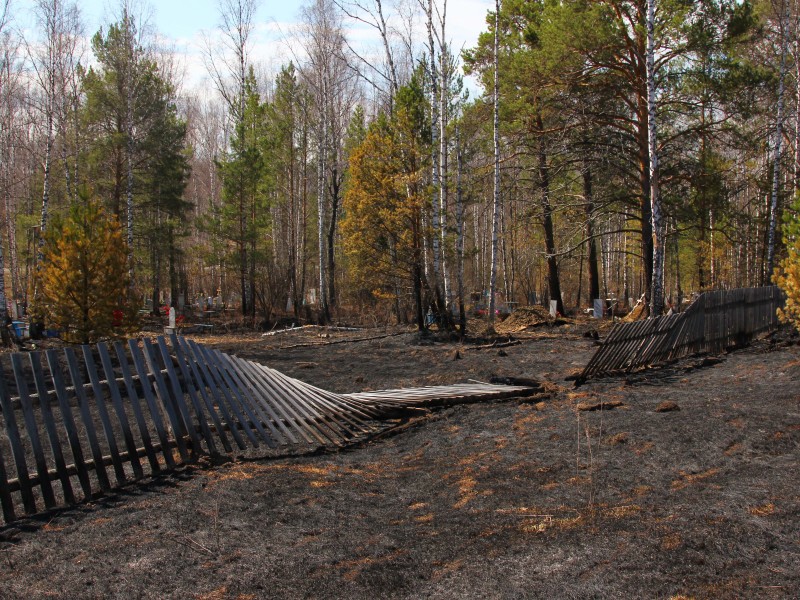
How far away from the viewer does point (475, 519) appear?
155 inches

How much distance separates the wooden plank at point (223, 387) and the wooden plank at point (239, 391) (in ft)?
0.04

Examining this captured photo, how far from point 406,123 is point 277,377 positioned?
11.5 m

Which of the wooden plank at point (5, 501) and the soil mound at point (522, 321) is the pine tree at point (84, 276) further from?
the soil mound at point (522, 321)

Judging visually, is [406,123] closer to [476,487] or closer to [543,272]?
[476,487]

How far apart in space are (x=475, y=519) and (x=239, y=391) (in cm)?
298

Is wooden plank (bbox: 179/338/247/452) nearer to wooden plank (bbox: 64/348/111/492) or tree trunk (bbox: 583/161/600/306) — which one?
wooden plank (bbox: 64/348/111/492)

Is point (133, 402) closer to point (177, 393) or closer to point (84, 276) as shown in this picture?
point (177, 393)

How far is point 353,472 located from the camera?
208 inches

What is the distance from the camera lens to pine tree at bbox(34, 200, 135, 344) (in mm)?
10875

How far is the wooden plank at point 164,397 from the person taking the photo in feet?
17.2

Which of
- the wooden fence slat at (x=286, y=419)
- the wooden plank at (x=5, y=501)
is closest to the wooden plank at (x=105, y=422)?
the wooden plank at (x=5, y=501)

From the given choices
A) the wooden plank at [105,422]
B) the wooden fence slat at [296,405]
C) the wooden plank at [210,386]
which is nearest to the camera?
the wooden plank at [105,422]

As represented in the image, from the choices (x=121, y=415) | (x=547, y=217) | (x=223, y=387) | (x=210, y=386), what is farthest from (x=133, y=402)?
(x=547, y=217)

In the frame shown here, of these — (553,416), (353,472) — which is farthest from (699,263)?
(353,472)
